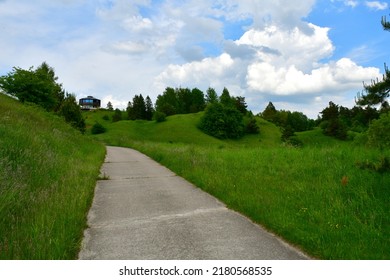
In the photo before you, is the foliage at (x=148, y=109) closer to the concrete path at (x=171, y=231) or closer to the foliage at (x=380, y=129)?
the foliage at (x=380, y=129)

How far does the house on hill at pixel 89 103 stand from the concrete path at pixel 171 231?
138m

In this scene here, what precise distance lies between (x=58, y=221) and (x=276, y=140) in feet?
280

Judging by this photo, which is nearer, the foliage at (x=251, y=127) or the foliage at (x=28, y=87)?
the foliage at (x=28, y=87)

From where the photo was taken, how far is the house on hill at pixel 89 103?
453ft

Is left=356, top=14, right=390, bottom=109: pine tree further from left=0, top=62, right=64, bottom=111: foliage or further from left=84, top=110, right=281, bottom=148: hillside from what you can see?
left=84, top=110, right=281, bottom=148: hillside

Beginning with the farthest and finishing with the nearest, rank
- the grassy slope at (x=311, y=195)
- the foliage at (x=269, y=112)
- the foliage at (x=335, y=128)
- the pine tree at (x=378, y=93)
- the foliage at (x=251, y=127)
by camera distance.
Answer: the foliage at (x=269, y=112) < the foliage at (x=251, y=127) < the foliage at (x=335, y=128) < the pine tree at (x=378, y=93) < the grassy slope at (x=311, y=195)

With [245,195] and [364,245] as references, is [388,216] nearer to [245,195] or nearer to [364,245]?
[364,245]

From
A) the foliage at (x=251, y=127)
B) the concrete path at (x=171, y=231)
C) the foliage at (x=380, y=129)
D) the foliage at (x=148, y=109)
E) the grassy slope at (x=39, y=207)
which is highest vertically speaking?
the foliage at (x=148, y=109)

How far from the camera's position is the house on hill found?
138 metres

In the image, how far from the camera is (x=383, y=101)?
25203 mm

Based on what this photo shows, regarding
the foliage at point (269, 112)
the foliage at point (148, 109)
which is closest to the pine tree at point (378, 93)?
the foliage at point (148, 109)

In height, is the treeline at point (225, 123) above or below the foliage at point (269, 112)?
below

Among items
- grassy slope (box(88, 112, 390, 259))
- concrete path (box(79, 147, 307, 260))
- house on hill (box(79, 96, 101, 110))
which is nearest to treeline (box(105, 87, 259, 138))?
house on hill (box(79, 96, 101, 110))

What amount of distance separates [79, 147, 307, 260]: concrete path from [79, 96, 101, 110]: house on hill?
13758 centimetres
